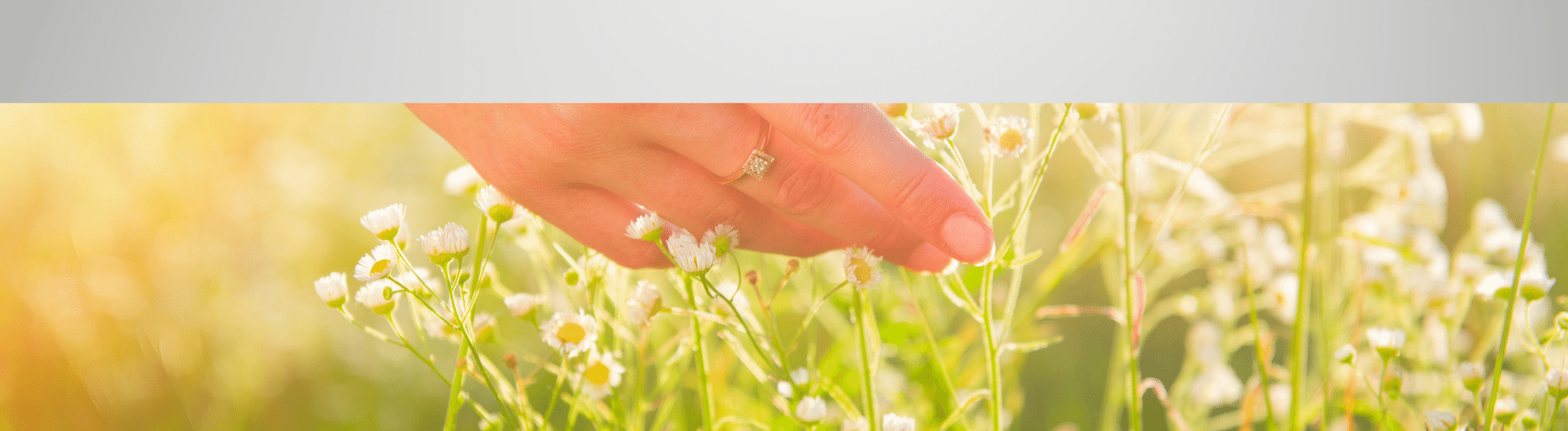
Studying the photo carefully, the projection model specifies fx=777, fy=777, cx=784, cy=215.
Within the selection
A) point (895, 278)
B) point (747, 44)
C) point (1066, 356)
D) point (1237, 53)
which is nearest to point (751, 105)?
point (747, 44)

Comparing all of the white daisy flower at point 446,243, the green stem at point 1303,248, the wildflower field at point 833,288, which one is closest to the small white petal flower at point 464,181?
the wildflower field at point 833,288

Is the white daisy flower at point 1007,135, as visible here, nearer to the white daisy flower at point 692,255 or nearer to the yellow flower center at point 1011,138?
the yellow flower center at point 1011,138

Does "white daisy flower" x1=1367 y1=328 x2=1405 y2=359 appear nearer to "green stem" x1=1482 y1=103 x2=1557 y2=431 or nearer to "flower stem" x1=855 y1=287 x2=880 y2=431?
"green stem" x1=1482 y1=103 x2=1557 y2=431

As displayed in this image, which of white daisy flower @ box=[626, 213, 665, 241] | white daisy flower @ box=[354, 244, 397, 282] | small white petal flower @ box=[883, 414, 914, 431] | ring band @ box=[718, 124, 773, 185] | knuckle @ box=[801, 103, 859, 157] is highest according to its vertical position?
knuckle @ box=[801, 103, 859, 157]

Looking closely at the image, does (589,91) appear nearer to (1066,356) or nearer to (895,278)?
(895,278)

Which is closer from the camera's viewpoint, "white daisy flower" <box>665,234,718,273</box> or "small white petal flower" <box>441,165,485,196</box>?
"white daisy flower" <box>665,234,718,273</box>

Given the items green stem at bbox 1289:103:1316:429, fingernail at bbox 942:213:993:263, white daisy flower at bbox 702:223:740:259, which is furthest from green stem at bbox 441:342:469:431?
green stem at bbox 1289:103:1316:429

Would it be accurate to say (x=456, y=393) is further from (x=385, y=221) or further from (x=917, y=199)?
(x=917, y=199)

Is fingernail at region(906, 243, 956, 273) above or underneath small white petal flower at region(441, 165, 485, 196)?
underneath
